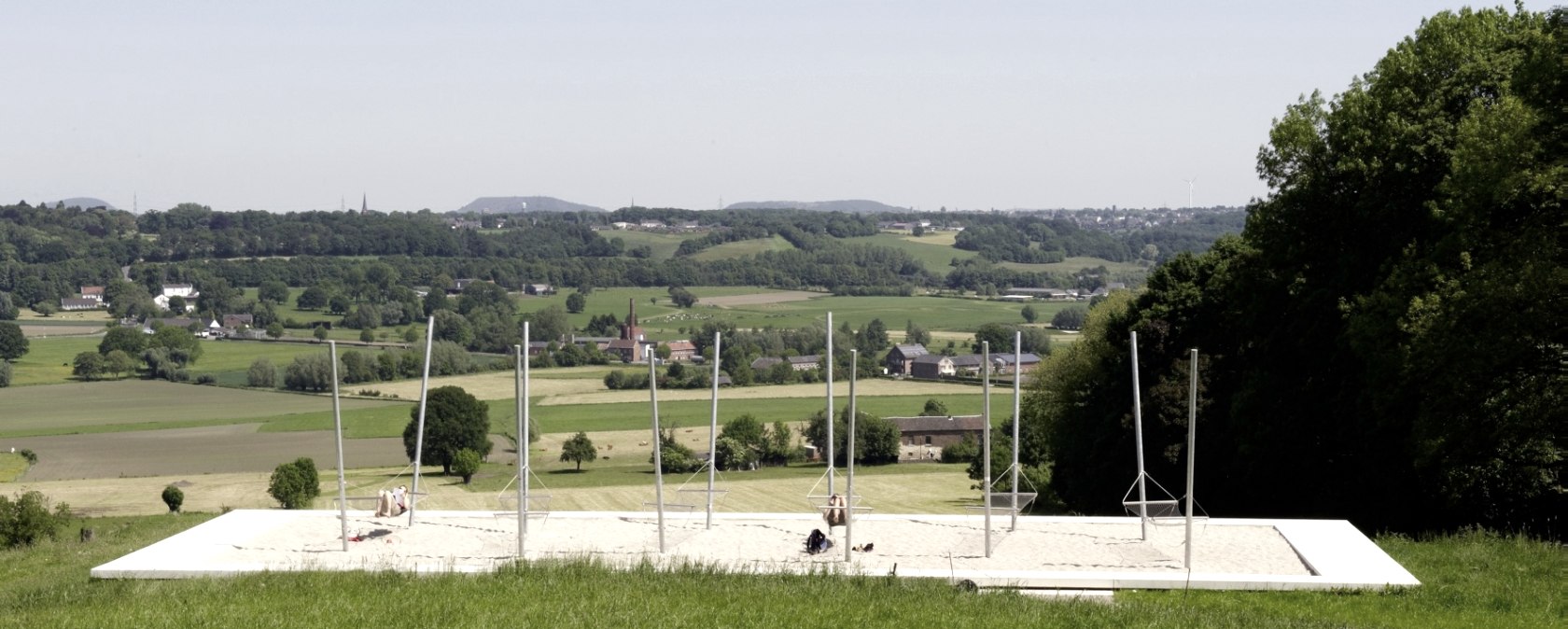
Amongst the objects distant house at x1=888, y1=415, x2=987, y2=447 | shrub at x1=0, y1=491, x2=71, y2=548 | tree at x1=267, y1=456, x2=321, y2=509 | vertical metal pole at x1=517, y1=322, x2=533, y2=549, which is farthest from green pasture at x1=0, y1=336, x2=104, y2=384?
vertical metal pole at x1=517, y1=322, x2=533, y2=549

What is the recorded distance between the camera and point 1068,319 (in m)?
146

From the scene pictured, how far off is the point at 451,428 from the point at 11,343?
227 ft

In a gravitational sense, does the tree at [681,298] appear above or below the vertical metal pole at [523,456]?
below

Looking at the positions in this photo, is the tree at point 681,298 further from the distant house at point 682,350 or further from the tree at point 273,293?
the distant house at point 682,350

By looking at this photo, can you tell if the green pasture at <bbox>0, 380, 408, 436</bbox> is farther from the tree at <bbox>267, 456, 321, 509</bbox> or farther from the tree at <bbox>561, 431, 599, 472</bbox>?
the tree at <bbox>267, 456, 321, 509</bbox>

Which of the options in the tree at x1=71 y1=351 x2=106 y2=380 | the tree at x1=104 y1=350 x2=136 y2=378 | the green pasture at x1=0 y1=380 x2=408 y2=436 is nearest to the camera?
the green pasture at x1=0 y1=380 x2=408 y2=436

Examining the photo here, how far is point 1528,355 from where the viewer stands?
2392cm

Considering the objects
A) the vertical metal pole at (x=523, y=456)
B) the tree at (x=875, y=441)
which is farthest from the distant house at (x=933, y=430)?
the vertical metal pole at (x=523, y=456)

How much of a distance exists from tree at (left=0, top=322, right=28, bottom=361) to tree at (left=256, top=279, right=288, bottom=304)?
152 feet

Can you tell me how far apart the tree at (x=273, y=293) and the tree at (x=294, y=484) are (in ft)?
393

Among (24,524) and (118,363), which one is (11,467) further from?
(118,363)

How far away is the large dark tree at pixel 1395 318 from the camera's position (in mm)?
24125

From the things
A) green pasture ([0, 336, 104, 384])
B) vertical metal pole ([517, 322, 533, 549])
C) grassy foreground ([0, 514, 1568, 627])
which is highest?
vertical metal pole ([517, 322, 533, 549])

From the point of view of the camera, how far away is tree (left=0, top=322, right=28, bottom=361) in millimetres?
117312
